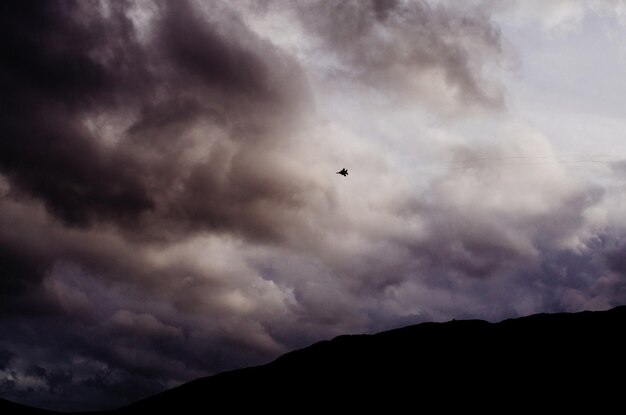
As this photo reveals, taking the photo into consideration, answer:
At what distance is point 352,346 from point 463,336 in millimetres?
25979

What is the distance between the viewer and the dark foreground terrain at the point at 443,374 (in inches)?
2835

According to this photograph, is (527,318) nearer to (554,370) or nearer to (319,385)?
(554,370)

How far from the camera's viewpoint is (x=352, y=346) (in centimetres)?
11450

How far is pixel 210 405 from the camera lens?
10762cm

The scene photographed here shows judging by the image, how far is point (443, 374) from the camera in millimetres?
90125

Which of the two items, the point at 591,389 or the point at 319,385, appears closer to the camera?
the point at 591,389

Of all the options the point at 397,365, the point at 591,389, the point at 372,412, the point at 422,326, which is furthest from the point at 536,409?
the point at 422,326

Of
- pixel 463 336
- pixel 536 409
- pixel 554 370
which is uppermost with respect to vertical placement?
pixel 463 336

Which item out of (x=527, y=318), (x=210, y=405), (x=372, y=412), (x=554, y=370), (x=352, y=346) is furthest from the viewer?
(x=352, y=346)

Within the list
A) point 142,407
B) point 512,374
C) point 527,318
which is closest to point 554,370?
point 512,374

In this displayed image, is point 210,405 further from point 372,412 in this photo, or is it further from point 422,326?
point 422,326

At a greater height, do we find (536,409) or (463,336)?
(463,336)

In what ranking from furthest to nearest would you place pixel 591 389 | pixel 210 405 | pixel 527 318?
pixel 210 405 → pixel 527 318 → pixel 591 389

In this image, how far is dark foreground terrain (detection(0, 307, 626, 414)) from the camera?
72000 millimetres
